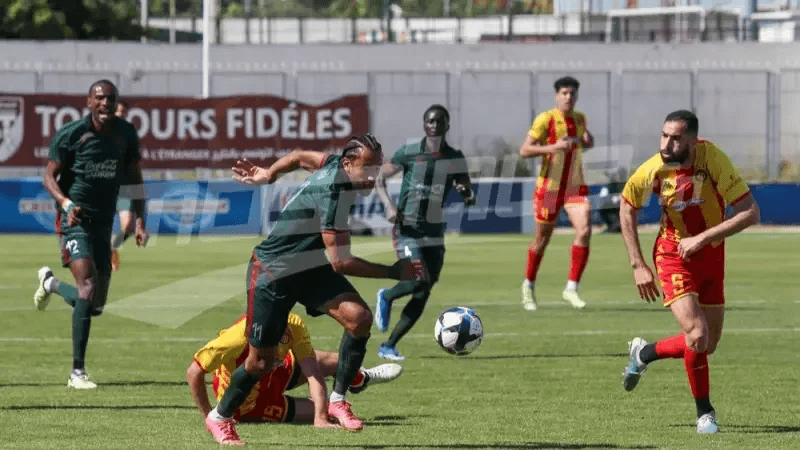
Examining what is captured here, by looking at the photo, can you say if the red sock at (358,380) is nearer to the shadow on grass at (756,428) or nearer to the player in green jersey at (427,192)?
the shadow on grass at (756,428)

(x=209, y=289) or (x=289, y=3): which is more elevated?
(x=289, y=3)

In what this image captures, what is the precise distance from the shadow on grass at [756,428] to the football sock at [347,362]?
2.14 meters

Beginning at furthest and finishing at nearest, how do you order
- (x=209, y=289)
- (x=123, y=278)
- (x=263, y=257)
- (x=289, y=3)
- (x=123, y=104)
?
(x=289, y=3)
(x=123, y=278)
(x=209, y=289)
(x=123, y=104)
(x=263, y=257)

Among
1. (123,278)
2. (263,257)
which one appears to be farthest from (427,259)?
(123,278)

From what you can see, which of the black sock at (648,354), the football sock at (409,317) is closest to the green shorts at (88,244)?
the football sock at (409,317)

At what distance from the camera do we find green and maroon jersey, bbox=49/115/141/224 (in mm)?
13211

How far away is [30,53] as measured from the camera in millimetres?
56438

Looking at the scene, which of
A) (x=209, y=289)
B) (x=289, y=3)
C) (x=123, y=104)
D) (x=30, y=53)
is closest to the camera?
(x=123, y=104)

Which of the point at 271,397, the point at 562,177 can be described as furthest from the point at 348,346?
the point at 562,177

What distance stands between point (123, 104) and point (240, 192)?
1783cm

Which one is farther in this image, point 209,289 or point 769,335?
point 209,289

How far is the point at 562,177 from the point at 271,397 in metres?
9.09

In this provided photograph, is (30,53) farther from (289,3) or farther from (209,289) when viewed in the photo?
(209,289)

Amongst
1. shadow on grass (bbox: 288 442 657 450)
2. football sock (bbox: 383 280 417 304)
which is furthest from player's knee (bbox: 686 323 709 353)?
football sock (bbox: 383 280 417 304)
